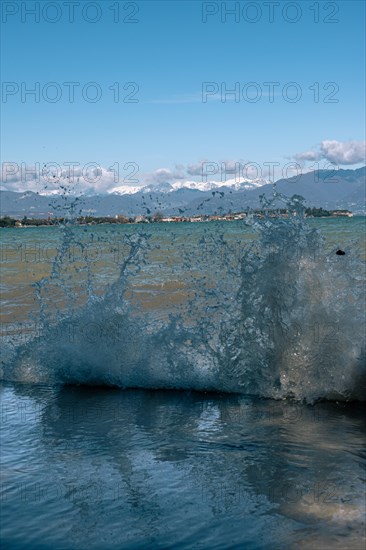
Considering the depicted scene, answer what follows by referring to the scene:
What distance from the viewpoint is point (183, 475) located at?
5766 mm

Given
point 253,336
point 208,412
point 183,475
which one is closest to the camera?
point 183,475

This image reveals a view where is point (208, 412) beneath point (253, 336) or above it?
beneath

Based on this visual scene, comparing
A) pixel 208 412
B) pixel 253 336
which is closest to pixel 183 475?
pixel 208 412

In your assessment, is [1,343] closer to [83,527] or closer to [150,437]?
[150,437]

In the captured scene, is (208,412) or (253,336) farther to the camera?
(253,336)

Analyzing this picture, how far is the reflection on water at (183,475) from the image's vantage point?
15.4 ft

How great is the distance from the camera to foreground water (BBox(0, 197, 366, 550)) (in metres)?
4.88

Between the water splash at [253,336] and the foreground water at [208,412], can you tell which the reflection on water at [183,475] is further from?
the water splash at [253,336]

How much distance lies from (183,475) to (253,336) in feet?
12.2

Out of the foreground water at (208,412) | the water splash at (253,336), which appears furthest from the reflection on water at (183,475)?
the water splash at (253,336)

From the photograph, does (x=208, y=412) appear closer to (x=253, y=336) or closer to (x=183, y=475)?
(x=253, y=336)

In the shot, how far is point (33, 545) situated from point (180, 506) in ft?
3.57

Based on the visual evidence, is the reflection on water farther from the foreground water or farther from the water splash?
the water splash

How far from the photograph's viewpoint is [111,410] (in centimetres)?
817
